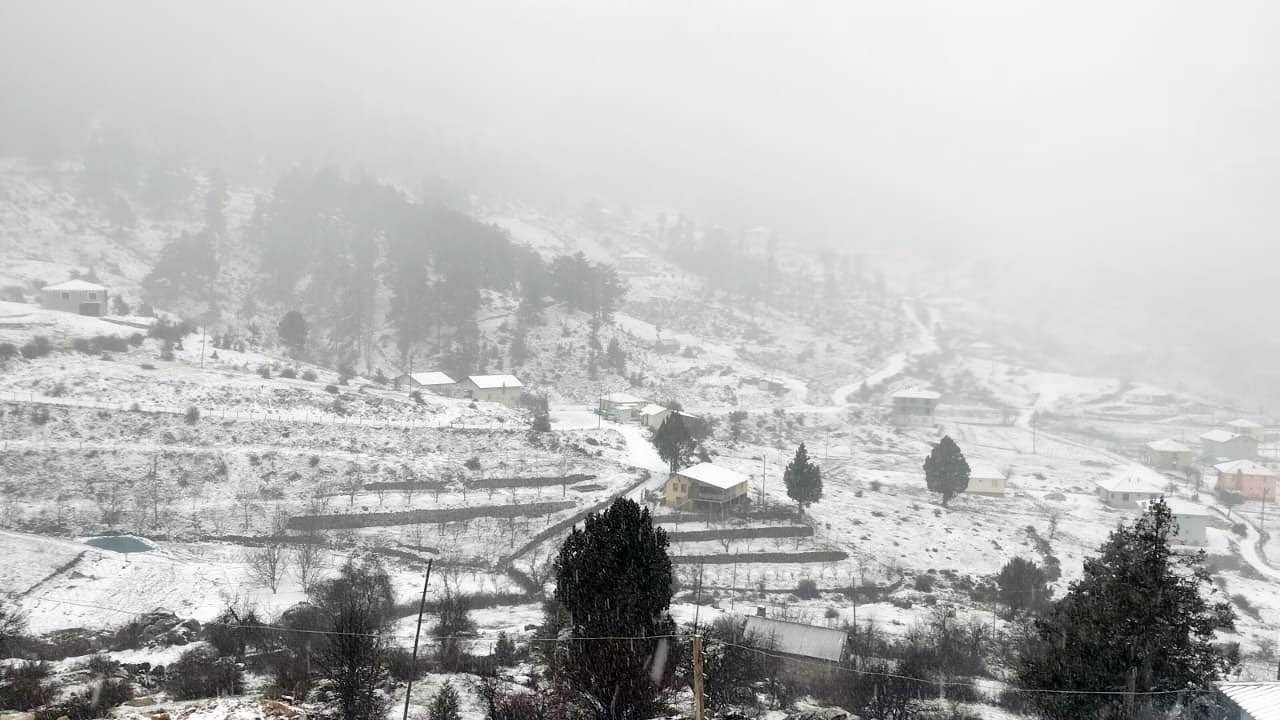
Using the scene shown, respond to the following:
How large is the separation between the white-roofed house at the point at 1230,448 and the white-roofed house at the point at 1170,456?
6146 mm

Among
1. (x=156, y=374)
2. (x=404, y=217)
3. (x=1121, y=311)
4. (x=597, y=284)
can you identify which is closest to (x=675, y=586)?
(x=156, y=374)

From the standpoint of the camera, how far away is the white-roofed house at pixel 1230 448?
294ft

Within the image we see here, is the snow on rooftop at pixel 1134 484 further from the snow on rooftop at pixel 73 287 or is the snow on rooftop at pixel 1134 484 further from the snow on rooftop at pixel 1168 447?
the snow on rooftop at pixel 73 287

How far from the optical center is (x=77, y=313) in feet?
247

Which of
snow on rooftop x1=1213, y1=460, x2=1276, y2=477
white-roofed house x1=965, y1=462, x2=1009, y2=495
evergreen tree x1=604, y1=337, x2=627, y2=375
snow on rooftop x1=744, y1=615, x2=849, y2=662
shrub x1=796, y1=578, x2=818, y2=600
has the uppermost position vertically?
evergreen tree x1=604, y1=337, x2=627, y2=375

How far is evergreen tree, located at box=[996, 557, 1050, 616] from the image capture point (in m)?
41.9

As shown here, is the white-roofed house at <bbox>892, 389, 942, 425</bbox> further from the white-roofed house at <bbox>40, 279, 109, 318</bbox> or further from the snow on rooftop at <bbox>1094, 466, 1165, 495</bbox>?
the white-roofed house at <bbox>40, 279, 109, 318</bbox>

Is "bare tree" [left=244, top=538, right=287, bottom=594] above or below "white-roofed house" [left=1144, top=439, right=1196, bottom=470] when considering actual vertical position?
below

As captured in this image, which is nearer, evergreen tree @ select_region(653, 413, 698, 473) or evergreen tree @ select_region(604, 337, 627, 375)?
evergreen tree @ select_region(653, 413, 698, 473)

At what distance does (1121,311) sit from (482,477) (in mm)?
163586

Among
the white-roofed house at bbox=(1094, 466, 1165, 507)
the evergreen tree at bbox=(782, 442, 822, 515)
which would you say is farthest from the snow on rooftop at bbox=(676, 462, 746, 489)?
the white-roofed house at bbox=(1094, 466, 1165, 507)

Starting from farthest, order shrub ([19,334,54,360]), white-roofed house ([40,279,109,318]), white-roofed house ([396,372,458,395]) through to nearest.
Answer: white-roofed house ([40,279,109,318]) < white-roofed house ([396,372,458,395]) < shrub ([19,334,54,360])

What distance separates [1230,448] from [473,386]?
286 ft

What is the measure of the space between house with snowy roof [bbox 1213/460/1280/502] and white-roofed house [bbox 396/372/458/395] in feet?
247
